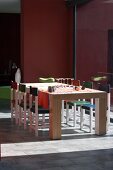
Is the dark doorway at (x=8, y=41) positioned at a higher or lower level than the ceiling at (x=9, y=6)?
lower

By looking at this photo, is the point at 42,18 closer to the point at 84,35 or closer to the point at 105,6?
the point at 84,35

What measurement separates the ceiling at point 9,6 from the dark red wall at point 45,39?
1503 mm

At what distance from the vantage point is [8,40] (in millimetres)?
13680

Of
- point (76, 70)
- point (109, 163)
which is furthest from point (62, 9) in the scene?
point (109, 163)

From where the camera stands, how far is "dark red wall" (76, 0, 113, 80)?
8078mm

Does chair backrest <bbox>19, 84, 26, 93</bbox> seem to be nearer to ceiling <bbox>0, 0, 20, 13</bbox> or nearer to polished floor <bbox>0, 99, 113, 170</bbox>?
polished floor <bbox>0, 99, 113, 170</bbox>

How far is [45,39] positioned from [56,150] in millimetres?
4684

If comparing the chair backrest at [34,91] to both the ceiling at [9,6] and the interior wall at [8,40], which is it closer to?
the ceiling at [9,6]

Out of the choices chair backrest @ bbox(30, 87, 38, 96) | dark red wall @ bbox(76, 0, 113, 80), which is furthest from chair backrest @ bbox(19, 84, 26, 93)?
dark red wall @ bbox(76, 0, 113, 80)

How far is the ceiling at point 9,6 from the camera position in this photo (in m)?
10.7

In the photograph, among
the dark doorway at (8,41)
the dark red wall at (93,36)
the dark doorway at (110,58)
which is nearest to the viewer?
the dark doorway at (110,58)

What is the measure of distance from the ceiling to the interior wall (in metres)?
0.51

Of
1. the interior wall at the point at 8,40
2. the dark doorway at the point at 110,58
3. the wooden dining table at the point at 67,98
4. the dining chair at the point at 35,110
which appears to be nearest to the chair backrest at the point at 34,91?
the dining chair at the point at 35,110

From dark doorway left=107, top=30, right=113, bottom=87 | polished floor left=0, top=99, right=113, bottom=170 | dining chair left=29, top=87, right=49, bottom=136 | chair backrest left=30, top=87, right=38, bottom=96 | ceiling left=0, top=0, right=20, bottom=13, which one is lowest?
polished floor left=0, top=99, right=113, bottom=170
